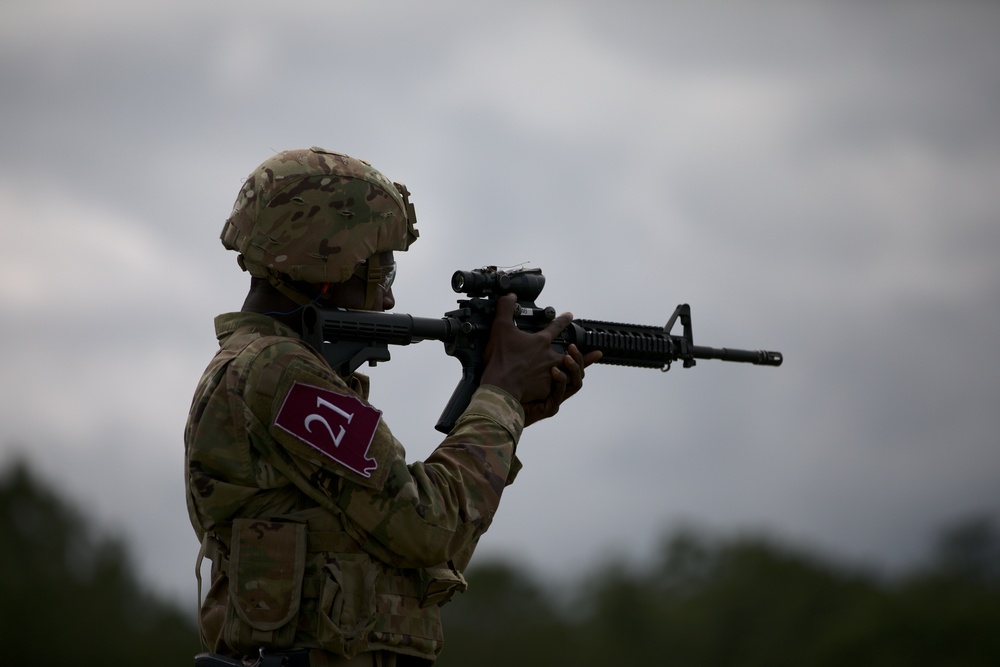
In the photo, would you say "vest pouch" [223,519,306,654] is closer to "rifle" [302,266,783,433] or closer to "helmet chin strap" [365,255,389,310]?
"rifle" [302,266,783,433]

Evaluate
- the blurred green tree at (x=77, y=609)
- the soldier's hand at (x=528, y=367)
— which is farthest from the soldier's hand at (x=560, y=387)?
the blurred green tree at (x=77, y=609)

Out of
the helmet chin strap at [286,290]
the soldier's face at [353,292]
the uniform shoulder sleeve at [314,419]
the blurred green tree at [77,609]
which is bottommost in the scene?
the uniform shoulder sleeve at [314,419]

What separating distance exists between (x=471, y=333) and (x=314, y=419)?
1.31 metres

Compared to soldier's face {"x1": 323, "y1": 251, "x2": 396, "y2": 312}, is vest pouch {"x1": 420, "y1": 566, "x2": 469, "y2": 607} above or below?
below

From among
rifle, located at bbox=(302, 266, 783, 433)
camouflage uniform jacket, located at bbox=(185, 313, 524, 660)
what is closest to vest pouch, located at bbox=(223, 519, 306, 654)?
camouflage uniform jacket, located at bbox=(185, 313, 524, 660)

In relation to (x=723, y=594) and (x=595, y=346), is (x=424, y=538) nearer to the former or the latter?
(x=595, y=346)

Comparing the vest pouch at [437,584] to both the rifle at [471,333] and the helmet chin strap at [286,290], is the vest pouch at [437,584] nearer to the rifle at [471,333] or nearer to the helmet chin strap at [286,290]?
the rifle at [471,333]

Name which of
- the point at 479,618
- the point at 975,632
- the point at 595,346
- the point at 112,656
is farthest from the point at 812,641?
the point at 595,346

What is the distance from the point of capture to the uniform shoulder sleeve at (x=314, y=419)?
5387 millimetres

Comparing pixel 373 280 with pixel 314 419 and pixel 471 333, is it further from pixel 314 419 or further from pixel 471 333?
pixel 314 419

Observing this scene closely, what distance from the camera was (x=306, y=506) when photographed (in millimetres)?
5590

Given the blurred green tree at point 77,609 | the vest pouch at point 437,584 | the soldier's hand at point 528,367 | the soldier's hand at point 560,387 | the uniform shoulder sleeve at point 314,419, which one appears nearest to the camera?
the uniform shoulder sleeve at point 314,419

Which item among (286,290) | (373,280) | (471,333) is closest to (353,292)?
(373,280)

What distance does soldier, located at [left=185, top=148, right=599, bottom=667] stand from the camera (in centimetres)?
544
